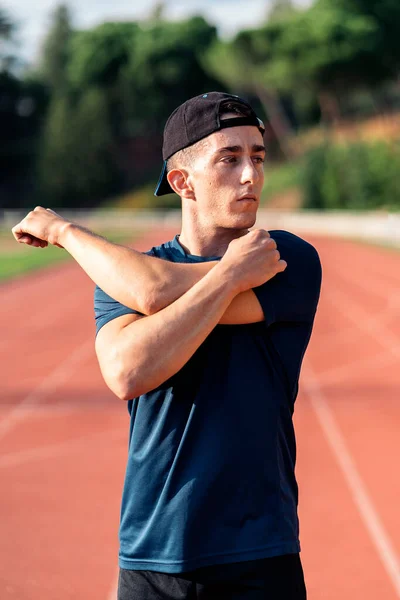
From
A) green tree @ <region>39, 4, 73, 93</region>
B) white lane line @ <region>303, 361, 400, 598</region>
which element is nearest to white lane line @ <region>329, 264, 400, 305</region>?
white lane line @ <region>303, 361, 400, 598</region>

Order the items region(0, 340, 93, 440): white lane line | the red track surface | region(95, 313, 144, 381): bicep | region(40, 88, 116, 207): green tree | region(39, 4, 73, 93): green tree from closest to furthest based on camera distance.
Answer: region(95, 313, 144, 381): bicep → the red track surface → region(0, 340, 93, 440): white lane line → region(40, 88, 116, 207): green tree → region(39, 4, 73, 93): green tree

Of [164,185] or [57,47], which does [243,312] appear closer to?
[164,185]

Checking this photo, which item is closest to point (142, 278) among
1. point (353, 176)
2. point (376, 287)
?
point (376, 287)

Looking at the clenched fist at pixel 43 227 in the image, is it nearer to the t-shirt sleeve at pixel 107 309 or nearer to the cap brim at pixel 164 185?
the t-shirt sleeve at pixel 107 309

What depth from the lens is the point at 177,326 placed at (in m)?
2.09

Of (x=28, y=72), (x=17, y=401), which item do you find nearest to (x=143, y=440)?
Result: (x=17, y=401)

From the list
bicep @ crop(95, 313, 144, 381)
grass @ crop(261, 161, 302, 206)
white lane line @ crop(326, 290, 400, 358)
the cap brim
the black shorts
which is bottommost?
grass @ crop(261, 161, 302, 206)

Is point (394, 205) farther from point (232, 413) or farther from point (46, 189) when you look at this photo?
point (232, 413)

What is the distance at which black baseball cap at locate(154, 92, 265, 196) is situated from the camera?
2.22 m

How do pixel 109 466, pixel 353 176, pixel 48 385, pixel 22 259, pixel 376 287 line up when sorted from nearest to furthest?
pixel 109 466
pixel 48 385
pixel 376 287
pixel 22 259
pixel 353 176

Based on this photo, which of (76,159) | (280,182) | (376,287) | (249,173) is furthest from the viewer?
(76,159)

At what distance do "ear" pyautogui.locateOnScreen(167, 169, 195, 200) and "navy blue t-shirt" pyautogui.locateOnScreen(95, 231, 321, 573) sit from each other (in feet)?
1.01

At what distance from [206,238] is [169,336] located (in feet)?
1.07

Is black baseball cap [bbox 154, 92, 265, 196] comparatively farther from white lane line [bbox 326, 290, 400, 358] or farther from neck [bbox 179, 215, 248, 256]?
white lane line [bbox 326, 290, 400, 358]
